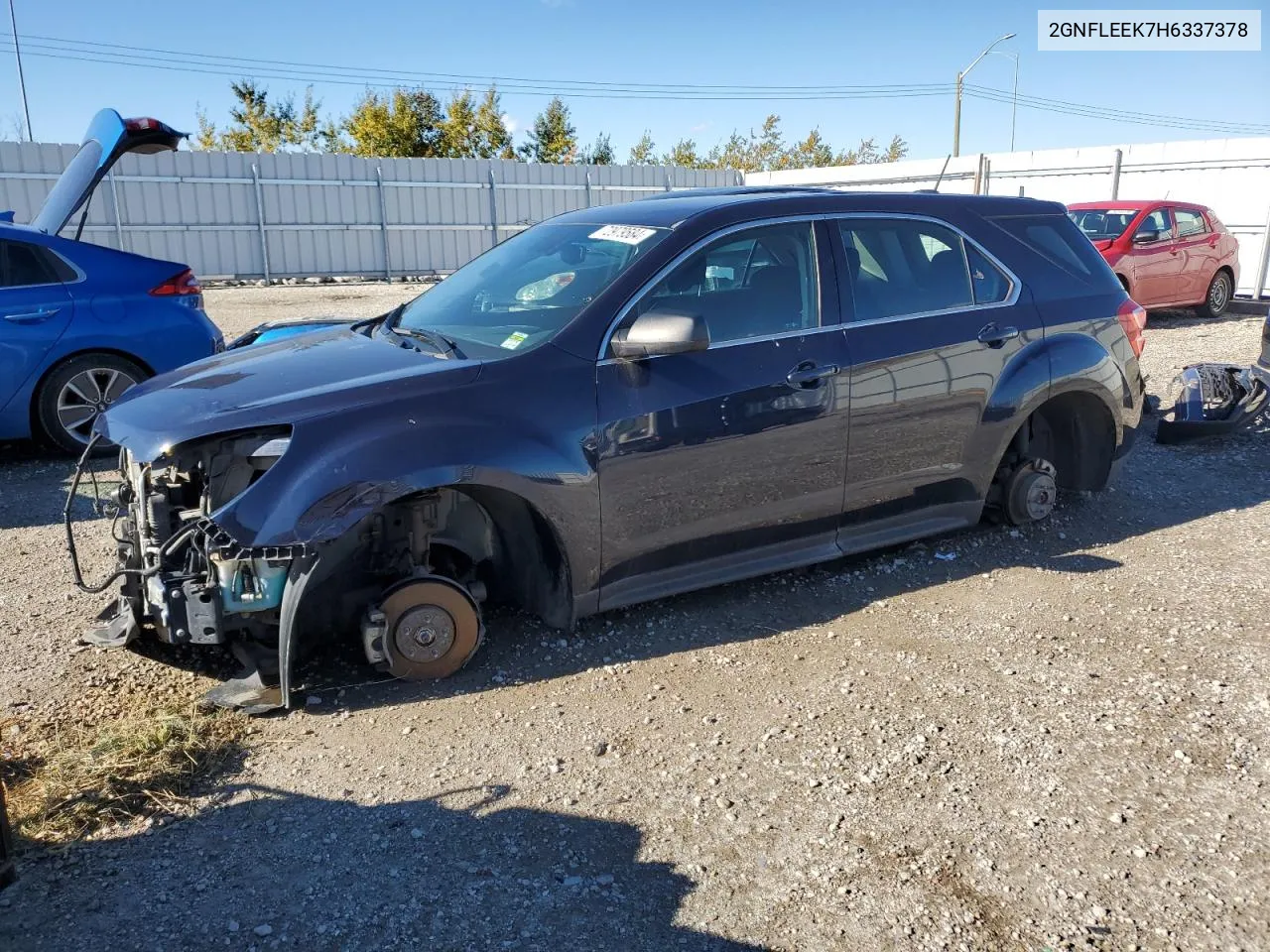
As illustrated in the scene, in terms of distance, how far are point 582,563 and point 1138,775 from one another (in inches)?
82.5

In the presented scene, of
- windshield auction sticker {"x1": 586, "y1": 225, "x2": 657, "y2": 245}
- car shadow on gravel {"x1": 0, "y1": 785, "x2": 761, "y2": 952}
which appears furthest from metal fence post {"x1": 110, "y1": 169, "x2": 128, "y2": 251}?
car shadow on gravel {"x1": 0, "y1": 785, "x2": 761, "y2": 952}

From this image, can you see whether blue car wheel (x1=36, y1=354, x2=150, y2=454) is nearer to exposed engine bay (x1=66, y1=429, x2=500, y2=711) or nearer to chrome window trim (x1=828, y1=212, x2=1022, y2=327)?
exposed engine bay (x1=66, y1=429, x2=500, y2=711)

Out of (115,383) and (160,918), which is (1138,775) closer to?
(160,918)

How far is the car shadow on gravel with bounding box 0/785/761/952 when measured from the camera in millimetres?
2570

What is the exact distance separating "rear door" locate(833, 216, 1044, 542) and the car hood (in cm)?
188

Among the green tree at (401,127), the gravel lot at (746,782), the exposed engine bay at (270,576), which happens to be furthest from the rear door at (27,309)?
the green tree at (401,127)

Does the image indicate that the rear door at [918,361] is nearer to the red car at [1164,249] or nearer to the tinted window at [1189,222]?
the red car at [1164,249]

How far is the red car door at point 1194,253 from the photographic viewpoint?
46.7ft

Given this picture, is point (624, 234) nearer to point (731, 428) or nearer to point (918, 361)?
point (731, 428)

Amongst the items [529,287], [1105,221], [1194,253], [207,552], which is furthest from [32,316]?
[1194,253]

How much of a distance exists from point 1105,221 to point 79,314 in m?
12.7

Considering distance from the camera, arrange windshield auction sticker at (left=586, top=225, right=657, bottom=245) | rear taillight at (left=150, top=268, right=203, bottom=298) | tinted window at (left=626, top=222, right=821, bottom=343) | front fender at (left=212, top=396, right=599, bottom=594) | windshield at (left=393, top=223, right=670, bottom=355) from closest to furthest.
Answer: front fender at (left=212, top=396, right=599, bottom=594)
windshield at (left=393, top=223, right=670, bottom=355)
tinted window at (left=626, top=222, right=821, bottom=343)
windshield auction sticker at (left=586, top=225, right=657, bottom=245)
rear taillight at (left=150, top=268, right=203, bottom=298)

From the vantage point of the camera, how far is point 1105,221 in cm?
1391

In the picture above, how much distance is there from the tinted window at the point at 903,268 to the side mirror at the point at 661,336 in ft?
3.44
